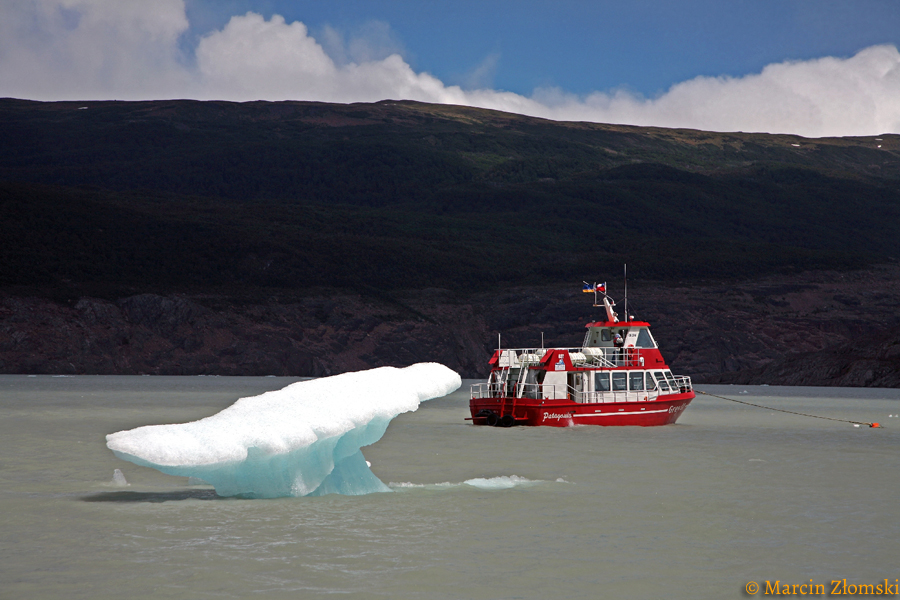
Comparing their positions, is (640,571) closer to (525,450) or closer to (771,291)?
(525,450)

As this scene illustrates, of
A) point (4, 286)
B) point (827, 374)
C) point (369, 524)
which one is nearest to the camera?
point (369, 524)

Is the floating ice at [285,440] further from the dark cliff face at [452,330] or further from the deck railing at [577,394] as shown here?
the dark cliff face at [452,330]

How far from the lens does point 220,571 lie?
51.6 feet

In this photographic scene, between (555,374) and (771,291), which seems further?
(771,291)

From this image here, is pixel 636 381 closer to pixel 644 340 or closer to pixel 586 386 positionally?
pixel 644 340

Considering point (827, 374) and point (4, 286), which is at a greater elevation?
point (4, 286)

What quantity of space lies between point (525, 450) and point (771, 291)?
456 ft

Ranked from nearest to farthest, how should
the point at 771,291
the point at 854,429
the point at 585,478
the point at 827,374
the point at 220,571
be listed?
the point at 220,571
the point at 585,478
the point at 854,429
the point at 827,374
the point at 771,291

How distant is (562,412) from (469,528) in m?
27.7

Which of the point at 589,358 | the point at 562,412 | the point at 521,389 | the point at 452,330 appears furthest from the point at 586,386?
the point at 452,330

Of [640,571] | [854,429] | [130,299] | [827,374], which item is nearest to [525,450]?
[640,571]

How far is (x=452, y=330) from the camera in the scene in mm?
150375

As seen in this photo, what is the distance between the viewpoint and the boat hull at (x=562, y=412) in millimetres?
47219

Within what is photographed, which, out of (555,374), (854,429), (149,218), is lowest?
(854,429)
